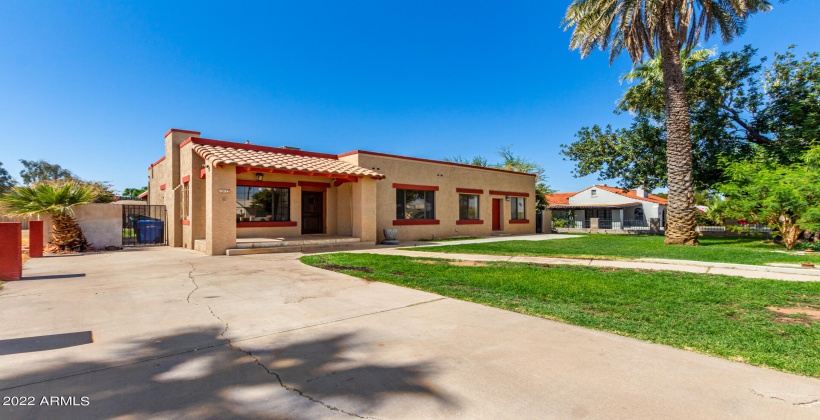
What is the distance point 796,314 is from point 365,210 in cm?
1318

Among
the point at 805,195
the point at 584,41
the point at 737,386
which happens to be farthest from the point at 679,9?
the point at 737,386

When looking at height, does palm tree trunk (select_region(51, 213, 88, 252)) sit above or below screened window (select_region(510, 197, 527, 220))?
below

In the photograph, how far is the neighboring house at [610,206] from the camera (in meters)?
39.2

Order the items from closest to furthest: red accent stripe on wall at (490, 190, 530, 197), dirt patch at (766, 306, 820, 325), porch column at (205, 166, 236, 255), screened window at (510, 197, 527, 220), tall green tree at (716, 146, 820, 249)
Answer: dirt patch at (766, 306, 820, 325)
porch column at (205, 166, 236, 255)
tall green tree at (716, 146, 820, 249)
red accent stripe on wall at (490, 190, 530, 197)
screened window at (510, 197, 527, 220)

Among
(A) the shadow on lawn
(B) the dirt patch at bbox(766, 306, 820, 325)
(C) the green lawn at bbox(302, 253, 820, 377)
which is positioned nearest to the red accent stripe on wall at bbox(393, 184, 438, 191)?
(C) the green lawn at bbox(302, 253, 820, 377)

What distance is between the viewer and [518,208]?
25.8 metres

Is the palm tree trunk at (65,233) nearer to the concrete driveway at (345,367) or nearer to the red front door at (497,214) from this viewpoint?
the concrete driveway at (345,367)

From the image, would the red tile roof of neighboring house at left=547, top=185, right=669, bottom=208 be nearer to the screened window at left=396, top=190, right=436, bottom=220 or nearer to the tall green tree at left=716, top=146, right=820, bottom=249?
the screened window at left=396, top=190, right=436, bottom=220

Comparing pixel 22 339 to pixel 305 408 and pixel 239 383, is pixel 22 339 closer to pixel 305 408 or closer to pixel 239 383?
pixel 239 383

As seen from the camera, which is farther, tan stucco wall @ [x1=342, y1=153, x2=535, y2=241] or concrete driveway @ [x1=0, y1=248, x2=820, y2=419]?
tan stucco wall @ [x1=342, y1=153, x2=535, y2=241]

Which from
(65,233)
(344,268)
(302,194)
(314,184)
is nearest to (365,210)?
(314,184)

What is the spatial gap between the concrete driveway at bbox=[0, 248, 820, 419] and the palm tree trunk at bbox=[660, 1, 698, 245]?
49.9ft

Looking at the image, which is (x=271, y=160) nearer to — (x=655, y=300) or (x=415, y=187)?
(x=415, y=187)

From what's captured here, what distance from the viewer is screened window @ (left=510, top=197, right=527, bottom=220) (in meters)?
25.3
